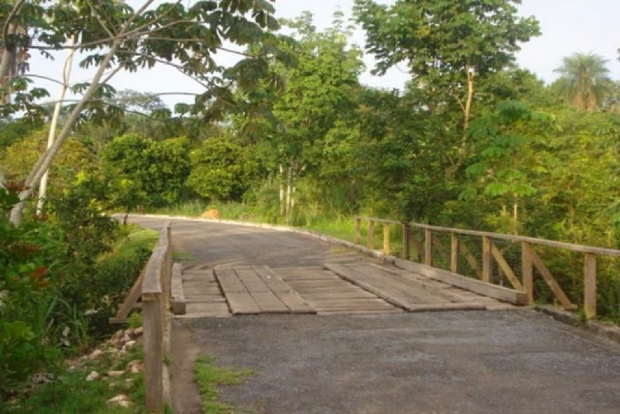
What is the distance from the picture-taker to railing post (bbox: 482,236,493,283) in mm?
10219

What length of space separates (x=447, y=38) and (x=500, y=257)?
23.5 feet

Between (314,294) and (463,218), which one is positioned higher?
(463,218)

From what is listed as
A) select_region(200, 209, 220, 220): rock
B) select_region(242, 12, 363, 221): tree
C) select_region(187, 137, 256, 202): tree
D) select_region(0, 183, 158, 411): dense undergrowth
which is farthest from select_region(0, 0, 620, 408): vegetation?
select_region(187, 137, 256, 202): tree

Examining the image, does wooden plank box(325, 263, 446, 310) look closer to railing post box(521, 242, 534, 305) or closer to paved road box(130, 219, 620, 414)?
paved road box(130, 219, 620, 414)

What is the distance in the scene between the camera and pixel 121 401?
5082 millimetres

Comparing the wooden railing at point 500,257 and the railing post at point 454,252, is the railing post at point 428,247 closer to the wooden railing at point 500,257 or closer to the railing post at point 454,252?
the wooden railing at point 500,257

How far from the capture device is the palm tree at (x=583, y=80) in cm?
5388

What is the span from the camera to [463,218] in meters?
13.5

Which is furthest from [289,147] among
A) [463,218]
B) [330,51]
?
[463,218]

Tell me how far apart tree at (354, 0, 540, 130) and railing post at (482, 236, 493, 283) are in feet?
18.3

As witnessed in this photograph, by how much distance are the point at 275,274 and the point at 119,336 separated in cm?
411

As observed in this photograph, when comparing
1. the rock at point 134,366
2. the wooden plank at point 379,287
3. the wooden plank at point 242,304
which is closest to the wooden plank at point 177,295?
the wooden plank at point 242,304

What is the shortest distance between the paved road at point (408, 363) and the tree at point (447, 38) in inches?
325

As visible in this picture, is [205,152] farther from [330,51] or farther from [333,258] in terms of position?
[333,258]
